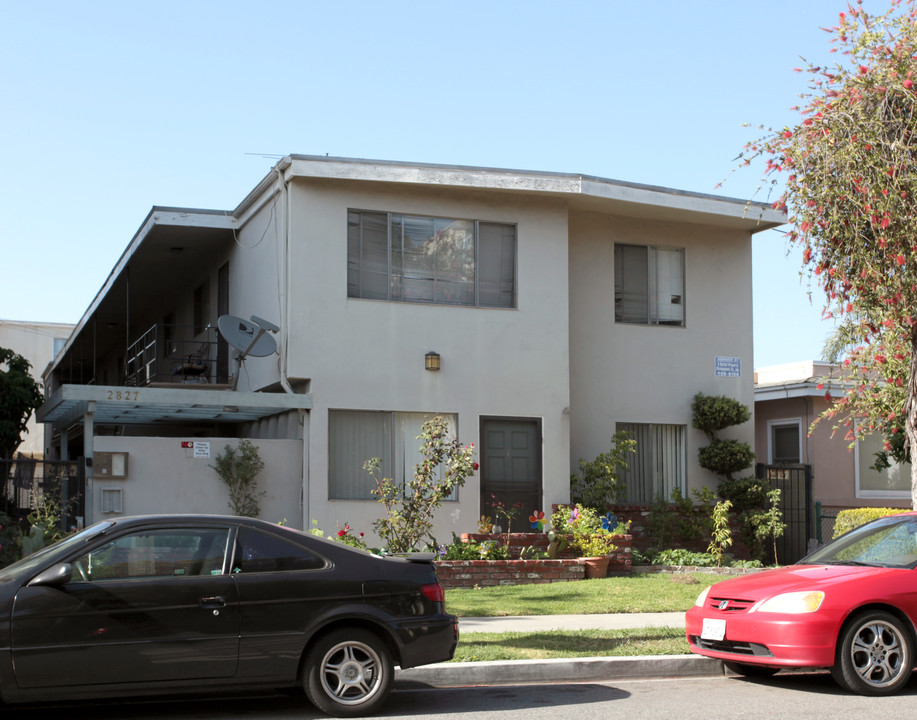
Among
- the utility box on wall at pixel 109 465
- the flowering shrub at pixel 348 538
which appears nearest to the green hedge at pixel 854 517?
the flowering shrub at pixel 348 538

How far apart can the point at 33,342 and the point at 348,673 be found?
134ft

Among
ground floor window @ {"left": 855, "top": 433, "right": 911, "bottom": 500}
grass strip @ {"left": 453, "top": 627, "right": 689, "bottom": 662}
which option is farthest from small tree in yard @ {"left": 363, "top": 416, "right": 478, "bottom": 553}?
ground floor window @ {"left": 855, "top": 433, "right": 911, "bottom": 500}

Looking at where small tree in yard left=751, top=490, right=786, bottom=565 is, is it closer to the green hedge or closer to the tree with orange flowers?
the green hedge

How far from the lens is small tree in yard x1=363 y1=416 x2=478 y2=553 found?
14516 mm

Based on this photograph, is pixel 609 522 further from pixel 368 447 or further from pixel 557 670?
pixel 557 670

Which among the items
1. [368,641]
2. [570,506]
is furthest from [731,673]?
[570,506]

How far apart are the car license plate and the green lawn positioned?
3342 millimetres

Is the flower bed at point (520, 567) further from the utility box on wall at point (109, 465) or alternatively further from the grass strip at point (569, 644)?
the utility box on wall at point (109, 465)

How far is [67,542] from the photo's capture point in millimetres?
7109

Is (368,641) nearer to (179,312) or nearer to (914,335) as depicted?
(914,335)

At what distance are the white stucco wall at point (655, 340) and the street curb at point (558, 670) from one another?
885 centimetres

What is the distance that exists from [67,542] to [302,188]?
384 inches

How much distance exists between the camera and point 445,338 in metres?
16.6

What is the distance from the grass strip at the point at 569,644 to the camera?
8945 mm
